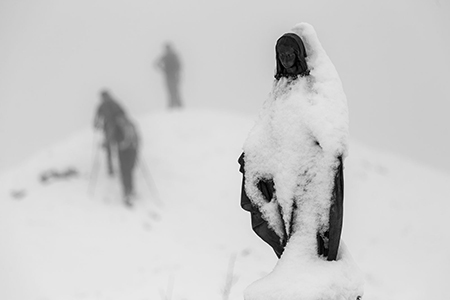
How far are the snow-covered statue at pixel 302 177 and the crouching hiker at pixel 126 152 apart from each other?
597 centimetres

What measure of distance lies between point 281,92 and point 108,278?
15.1 feet

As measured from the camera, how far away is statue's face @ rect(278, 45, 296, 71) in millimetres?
2709

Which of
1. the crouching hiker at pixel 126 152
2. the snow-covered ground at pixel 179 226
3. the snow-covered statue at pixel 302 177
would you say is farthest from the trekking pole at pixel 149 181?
the snow-covered statue at pixel 302 177

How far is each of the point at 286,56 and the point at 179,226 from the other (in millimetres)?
5886

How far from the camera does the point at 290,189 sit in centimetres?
272

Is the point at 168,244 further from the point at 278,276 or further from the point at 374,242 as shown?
the point at 278,276

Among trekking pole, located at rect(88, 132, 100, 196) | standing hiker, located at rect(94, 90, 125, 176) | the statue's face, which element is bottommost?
trekking pole, located at rect(88, 132, 100, 196)

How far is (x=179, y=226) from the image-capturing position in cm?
826

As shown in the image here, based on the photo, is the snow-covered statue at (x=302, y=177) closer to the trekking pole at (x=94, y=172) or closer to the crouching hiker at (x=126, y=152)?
the crouching hiker at (x=126, y=152)

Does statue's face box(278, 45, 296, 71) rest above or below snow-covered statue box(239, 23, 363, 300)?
above

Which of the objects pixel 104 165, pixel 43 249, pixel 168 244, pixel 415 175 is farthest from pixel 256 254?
pixel 415 175

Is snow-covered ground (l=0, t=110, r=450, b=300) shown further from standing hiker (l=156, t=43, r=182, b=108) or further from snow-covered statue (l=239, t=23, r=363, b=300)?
snow-covered statue (l=239, t=23, r=363, b=300)

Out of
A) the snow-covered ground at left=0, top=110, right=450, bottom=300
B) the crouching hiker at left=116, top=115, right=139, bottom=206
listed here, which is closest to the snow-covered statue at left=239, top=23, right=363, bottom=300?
the snow-covered ground at left=0, top=110, right=450, bottom=300

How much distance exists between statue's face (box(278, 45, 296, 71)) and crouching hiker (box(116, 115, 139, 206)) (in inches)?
244
